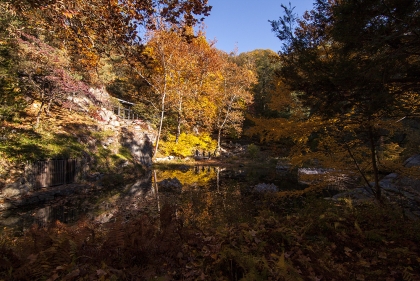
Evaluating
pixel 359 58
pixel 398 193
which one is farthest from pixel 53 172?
pixel 398 193

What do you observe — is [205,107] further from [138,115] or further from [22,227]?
[22,227]

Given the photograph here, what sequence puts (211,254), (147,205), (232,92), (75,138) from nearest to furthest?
1. (211,254)
2. (147,205)
3. (75,138)
4. (232,92)

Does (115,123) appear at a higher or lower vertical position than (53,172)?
higher

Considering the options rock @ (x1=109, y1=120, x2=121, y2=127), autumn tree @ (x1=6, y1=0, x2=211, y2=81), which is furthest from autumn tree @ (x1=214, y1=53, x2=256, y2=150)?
autumn tree @ (x1=6, y1=0, x2=211, y2=81)

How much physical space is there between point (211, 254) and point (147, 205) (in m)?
6.69

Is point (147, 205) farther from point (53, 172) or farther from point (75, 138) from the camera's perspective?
point (75, 138)

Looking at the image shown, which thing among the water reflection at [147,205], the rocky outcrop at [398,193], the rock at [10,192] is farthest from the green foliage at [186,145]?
the rocky outcrop at [398,193]

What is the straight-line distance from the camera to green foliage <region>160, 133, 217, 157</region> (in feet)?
85.7

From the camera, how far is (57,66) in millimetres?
12719

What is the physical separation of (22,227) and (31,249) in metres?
5.48

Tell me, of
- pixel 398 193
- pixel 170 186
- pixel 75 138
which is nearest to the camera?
pixel 398 193

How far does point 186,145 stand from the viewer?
2728 centimetres

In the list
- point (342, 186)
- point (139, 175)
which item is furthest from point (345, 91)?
point (139, 175)

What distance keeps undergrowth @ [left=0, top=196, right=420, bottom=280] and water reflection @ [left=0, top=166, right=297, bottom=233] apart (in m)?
2.22
